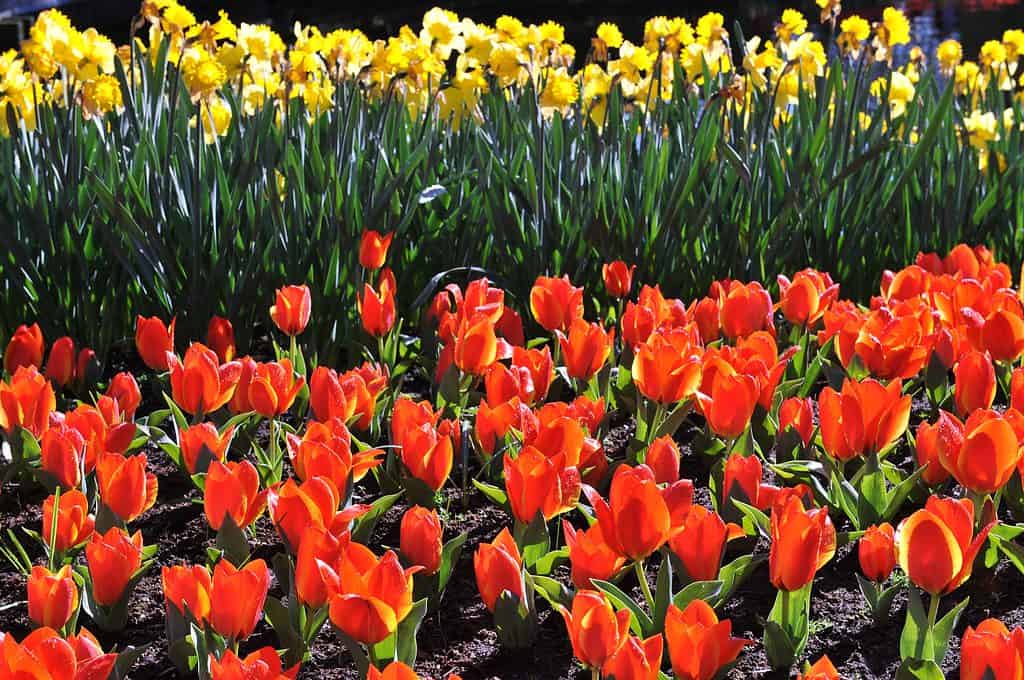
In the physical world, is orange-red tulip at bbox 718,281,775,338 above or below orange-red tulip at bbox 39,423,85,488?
below

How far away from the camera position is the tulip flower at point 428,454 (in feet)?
5.34

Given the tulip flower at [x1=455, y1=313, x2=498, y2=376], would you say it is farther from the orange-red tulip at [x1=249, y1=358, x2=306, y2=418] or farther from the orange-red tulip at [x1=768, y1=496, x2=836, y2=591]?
the orange-red tulip at [x1=768, y1=496, x2=836, y2=591]

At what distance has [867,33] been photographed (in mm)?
3973

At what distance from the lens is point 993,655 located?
1.10 meters

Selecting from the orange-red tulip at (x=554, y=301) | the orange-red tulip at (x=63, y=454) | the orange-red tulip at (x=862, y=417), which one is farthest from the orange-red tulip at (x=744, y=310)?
the orange-red tulip at (x=63, y=454)

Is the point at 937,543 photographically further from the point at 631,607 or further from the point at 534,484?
the point at 534,484

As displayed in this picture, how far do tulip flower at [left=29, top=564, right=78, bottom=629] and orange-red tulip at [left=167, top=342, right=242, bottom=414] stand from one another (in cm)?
52

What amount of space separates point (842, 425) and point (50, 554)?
101 cm

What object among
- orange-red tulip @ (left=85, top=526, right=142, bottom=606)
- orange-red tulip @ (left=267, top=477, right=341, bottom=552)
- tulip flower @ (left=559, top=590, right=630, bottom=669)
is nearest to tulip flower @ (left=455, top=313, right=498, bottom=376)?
orange-red tulip @ (left=267, top=477, right=341, bottom=552)

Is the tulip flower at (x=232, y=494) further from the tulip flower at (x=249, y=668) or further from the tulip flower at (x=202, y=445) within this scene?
the tulip flower at (x=249, y=668)

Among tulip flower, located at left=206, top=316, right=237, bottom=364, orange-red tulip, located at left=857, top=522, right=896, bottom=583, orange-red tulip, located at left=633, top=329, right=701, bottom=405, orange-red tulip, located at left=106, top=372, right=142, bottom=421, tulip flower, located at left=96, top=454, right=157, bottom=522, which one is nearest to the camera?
orange-red tulip, located at left=857, top=522, right=896, bottom=583

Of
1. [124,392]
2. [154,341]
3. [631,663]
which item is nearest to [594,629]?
[631,663]

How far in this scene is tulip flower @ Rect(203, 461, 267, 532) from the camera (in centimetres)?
146

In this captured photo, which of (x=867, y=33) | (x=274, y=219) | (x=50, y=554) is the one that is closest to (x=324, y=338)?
(x=274, y=219)
